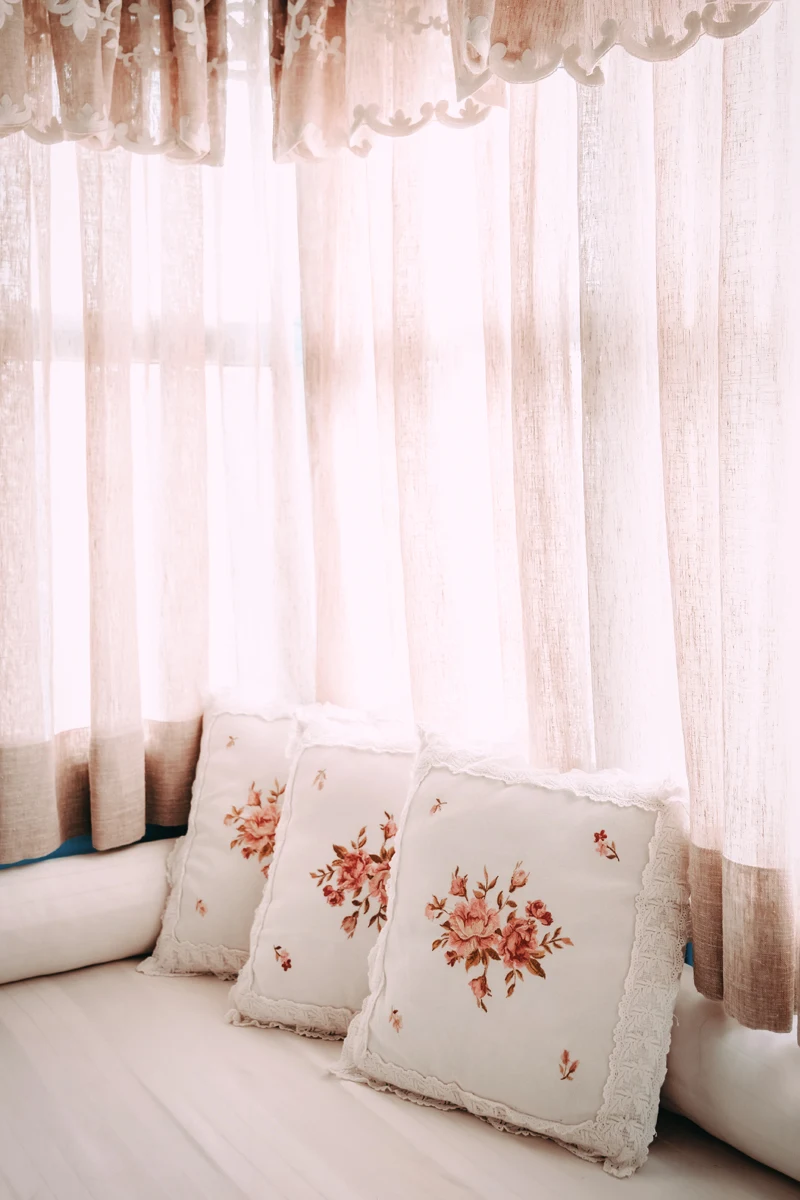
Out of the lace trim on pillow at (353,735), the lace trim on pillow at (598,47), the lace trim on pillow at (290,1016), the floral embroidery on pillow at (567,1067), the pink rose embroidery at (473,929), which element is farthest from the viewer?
the lace trim on pillow at (353,735)

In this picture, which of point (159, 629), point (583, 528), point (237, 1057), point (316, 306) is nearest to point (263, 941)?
point (237, 1057)

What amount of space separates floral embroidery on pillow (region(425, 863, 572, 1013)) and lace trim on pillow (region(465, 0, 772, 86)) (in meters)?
1.04

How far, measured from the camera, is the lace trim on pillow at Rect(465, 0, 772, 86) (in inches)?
45.1

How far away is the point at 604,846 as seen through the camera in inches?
52.2

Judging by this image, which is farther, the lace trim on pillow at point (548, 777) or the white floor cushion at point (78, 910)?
the white floor cushion at point (78, 910)

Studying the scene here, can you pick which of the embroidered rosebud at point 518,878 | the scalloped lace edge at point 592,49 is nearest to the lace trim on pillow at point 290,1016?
the embroidered rosebud at point 518,878

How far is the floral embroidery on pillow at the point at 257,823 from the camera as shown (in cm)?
174

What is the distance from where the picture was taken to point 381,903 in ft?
5.02

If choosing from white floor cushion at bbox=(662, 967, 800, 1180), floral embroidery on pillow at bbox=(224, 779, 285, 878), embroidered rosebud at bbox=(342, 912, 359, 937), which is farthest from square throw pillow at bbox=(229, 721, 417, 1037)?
white floor cushion at bbox=(662, 967, 800, 1180)

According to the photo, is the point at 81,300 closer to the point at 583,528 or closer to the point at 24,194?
the point at 24,194

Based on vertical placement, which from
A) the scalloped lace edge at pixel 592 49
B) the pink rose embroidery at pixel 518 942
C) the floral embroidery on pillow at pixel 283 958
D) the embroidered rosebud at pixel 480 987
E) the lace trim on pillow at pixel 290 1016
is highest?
the scalloped lace edge at pixel 592 49

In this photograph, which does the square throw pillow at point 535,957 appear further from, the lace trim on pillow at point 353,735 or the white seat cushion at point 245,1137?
the lace trim on pillow at point 353,735

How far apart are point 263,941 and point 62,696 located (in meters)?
0.62

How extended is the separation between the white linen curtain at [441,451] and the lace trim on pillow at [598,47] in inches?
1.1
